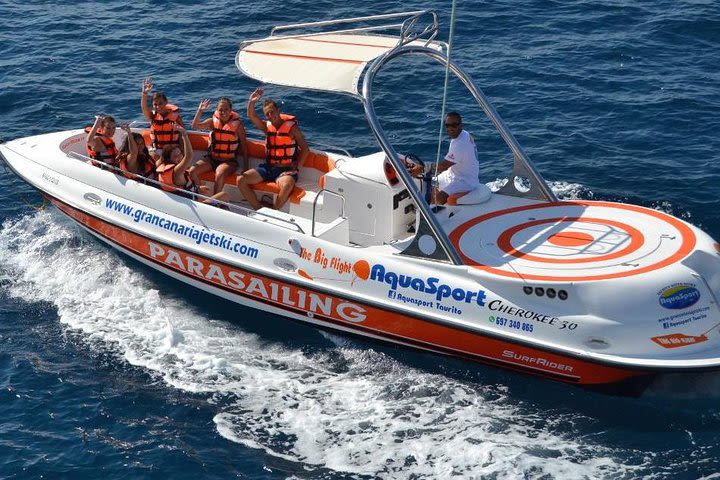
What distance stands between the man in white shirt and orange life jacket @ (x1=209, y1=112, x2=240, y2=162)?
3035mm

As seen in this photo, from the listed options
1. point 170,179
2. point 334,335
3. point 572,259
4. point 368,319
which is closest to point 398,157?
point 368,319

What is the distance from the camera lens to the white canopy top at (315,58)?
463 inches

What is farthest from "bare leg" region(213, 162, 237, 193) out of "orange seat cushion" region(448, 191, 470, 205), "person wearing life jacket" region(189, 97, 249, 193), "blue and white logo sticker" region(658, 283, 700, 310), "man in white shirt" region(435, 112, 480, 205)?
"blue and white logo sticker" region(658, 283, 700, 310)

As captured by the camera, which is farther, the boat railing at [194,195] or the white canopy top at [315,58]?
the boat railing at [194,195]

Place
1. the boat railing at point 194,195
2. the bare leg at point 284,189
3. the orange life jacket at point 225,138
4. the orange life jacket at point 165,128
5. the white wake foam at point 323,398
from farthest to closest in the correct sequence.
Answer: the orange life jacket at point 165,128, the orange life jacket at point 225,138, the bare leg at point 284,189, the boat railing at point 194,195, the white wake foam at point 323,398

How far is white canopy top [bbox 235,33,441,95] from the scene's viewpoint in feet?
38.6

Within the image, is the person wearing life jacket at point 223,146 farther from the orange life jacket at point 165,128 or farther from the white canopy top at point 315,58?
the white canopy top at point 315,58

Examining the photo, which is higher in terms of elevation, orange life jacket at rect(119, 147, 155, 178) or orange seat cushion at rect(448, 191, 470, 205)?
orange life jacket at rect(119, 147, 155, 178)

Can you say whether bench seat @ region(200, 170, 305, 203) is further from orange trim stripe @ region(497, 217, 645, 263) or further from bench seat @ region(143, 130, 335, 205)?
orange trim stripe @ region(497, 217, 645, 263)

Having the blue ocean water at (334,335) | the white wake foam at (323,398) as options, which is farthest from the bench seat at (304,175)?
the white wake foam at (323,398)

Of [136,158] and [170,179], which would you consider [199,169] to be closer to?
[170,179]

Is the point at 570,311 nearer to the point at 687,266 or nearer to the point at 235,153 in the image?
the point at 687,266

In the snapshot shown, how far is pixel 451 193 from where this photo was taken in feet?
41.9

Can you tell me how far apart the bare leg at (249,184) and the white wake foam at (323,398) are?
1.66 metres
